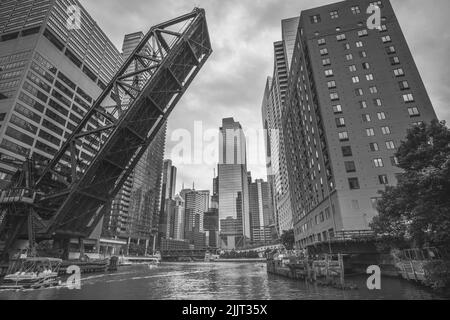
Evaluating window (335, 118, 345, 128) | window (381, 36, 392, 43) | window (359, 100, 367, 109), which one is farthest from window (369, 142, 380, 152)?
window (381, 36, 392, 43)

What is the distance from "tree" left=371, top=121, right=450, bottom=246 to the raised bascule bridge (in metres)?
28.1

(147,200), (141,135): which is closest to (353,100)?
(141,135)

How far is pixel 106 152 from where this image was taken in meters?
31.5

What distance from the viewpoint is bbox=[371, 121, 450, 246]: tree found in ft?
50.3

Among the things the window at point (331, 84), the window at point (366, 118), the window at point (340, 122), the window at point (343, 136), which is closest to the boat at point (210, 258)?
the window at point (343, 136)

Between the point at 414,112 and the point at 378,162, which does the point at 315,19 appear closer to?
the point at 414,112

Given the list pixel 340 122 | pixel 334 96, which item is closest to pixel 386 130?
pixel 340 122

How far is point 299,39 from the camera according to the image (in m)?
Result: 58.9

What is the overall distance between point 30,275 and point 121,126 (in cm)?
1773

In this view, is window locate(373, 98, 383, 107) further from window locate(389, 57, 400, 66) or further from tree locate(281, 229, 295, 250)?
tree locate(281, 229, 295, 250)

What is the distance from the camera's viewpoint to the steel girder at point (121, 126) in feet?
104

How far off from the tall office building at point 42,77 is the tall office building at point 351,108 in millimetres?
54689

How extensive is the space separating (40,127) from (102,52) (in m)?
51.8

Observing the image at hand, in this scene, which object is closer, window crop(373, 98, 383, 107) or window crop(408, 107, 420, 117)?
window crop(408, 107, 420, 117)
